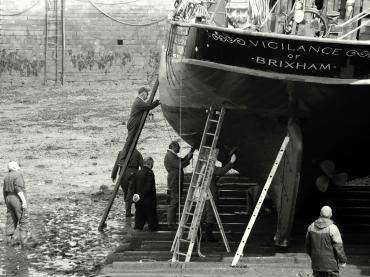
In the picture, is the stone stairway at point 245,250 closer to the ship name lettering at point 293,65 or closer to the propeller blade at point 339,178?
the propeller blade at point 339,178

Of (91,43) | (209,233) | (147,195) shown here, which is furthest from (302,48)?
(91,43)

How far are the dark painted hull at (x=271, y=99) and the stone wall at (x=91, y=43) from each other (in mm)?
16730

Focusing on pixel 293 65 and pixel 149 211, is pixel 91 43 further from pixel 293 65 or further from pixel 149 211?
pixel 293 65

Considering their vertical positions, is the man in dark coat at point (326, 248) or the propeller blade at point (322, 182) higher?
the man in dark coat at point (326, 248)

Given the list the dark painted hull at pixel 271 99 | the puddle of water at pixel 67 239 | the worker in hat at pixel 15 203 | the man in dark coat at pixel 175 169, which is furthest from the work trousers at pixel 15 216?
the dark painted hull at pixel 271 99

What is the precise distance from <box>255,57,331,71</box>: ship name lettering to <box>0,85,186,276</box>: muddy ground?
333 cm

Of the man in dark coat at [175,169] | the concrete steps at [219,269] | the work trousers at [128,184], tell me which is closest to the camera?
the concrete steps at [219,269]

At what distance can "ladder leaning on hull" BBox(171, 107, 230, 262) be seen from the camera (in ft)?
37.4

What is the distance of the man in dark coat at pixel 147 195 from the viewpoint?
42.3 feet

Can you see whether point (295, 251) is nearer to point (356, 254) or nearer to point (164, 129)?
point (356, 254)

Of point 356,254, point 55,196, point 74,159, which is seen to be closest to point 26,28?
point 74,159

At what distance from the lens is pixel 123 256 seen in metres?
11.6

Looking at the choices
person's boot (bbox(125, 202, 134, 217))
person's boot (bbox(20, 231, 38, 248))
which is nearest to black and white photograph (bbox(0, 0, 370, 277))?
person's boot (bbox(20, 231, 38, 248))

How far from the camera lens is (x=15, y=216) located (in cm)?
1290
